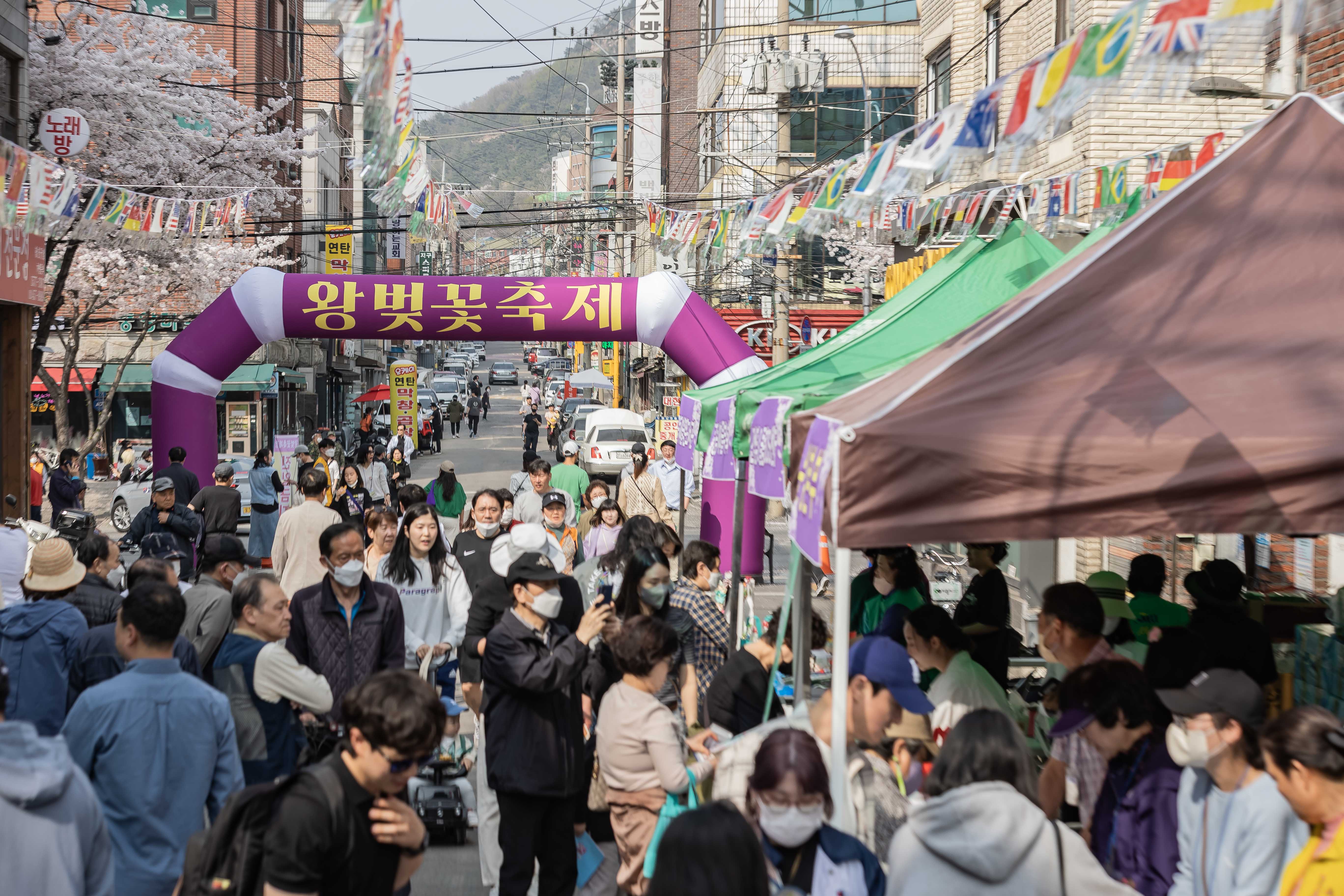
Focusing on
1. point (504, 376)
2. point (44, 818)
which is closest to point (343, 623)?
point (44, 818)

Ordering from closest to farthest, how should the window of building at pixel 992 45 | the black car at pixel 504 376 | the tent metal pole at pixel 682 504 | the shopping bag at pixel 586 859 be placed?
1. the shopping bag at pixel 586 859
2. the tent metal pole at pixel 682 504
3. the window of building at pixel 992 45
4. the black car at pixel 504 376

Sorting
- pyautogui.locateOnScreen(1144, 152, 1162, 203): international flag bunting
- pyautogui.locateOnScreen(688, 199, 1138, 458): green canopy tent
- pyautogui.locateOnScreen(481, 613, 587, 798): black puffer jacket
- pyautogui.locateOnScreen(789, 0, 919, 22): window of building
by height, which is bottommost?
pyautogui.locateOnScreen(481, 613, 587, 798): black puffer jacket

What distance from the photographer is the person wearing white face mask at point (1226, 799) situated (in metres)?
3.65

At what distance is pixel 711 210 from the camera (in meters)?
14.1

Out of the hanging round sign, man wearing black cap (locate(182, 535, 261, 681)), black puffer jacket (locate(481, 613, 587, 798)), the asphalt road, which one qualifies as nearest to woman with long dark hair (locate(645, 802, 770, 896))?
black puffer jacket (locate(481, 613, 587, 798))

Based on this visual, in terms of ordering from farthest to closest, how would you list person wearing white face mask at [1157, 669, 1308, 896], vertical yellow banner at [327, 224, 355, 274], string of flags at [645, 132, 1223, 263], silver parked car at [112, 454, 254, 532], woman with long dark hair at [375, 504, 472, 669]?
vertical yellow banner at [327, 224, 355, 274] → silver parked car at [112, 454, 254, 532] → string of flags at [645, 132, 1223, 263] → woman with long dark hair at [375, 504, 472, 669] → person wearing white face mask at [1157, 669, 1308, 896]

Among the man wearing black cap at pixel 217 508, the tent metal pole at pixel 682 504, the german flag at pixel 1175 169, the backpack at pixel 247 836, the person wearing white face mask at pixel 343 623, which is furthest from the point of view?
the tent metal pole at pixel 682 504

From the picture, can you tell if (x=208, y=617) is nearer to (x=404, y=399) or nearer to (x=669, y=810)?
(x=669, y=810)

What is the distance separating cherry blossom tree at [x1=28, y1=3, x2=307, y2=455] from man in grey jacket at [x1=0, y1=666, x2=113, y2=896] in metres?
16.9

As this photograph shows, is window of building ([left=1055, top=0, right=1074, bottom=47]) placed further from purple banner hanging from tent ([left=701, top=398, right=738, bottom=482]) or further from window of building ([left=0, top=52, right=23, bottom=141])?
window of building ([left=0, top=52, right=23, bottom=141])

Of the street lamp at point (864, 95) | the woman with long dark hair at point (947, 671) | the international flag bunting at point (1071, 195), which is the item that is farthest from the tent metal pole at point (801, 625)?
the street lamp at point (864, 95)

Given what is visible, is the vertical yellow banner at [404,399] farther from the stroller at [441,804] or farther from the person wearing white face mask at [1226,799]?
the person wearing white face mask at [1226,799]

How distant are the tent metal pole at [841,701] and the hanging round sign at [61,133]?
17.8 meters

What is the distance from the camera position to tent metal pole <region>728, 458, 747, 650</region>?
7.35 metres
